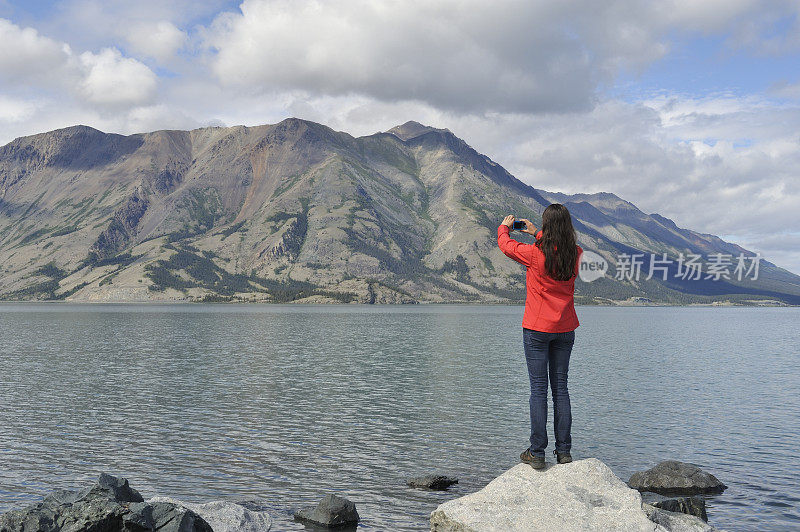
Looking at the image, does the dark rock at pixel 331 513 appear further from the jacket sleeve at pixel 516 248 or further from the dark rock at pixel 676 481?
the dark rock at pixel 676 481

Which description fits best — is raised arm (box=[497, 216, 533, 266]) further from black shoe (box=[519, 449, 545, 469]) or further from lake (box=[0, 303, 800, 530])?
lake (box=[0, 303, 800, 530])

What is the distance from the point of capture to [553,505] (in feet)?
53.4

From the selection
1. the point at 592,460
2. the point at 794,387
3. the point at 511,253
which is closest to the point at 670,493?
the point at 592,460

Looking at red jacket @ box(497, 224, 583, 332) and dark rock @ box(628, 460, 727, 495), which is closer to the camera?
red jacket @ box(497, 224, 583, 332)

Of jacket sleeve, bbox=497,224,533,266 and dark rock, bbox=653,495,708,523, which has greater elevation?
jacket sleeve, bbox=497,224,533,266

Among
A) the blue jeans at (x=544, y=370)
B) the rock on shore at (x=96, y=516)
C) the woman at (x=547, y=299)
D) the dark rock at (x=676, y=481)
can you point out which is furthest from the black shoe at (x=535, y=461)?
the dark rock at (x=676, y=481)

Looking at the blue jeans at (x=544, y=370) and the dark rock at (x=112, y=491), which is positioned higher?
the blue jeans at (x=544, y=370)

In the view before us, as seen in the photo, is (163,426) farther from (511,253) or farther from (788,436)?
(788,436)

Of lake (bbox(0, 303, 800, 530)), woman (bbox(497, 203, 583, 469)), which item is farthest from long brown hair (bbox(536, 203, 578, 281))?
lake (bbox(0, 303, 800, 530))

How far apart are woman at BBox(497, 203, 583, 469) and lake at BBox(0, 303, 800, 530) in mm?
9830

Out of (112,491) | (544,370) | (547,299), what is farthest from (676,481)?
(112,491)

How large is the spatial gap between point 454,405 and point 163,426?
2381 cm

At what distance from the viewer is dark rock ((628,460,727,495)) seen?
28.1 metres

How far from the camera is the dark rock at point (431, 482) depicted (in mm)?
27812
